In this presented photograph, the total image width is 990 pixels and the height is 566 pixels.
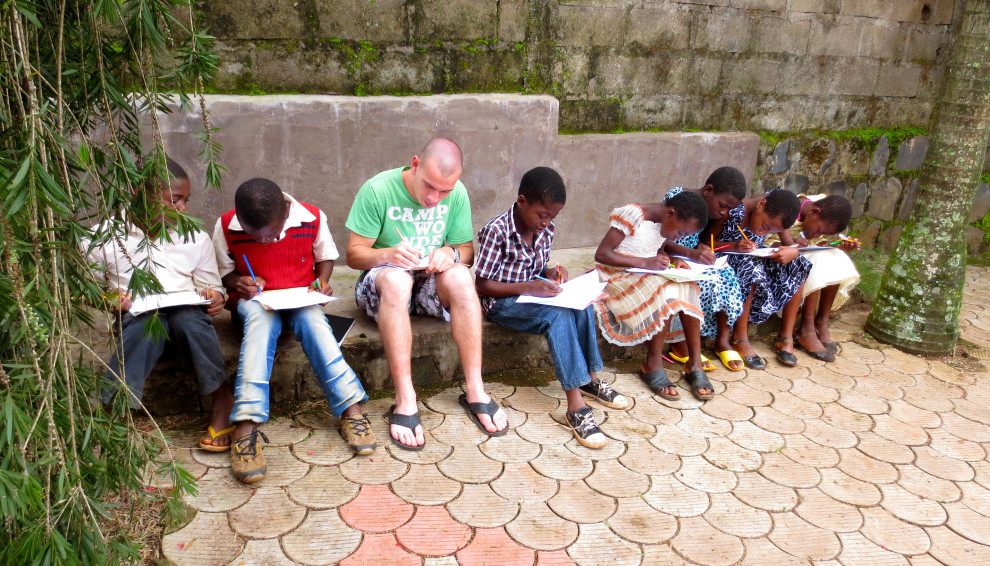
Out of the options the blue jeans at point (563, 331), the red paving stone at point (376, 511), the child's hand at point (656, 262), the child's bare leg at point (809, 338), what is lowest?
the red paving stone at point (376, 511)

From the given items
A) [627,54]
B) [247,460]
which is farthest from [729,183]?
[247,460]

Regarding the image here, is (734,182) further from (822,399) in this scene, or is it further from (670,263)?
(822,399)

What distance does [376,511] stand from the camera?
2.35 m

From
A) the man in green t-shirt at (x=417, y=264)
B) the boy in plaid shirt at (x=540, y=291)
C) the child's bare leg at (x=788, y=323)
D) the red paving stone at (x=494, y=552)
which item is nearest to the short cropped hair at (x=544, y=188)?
the boy in plaid shirt at (x=540, y=291)

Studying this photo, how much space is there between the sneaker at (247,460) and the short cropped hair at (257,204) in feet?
2.75

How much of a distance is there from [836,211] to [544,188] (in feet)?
6.43

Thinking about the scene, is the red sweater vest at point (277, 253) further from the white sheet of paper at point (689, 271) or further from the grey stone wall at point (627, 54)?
the white sheet of paper at point (689, 271)

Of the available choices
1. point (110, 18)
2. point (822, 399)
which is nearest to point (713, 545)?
point (822, 399)

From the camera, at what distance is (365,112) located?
3725mm

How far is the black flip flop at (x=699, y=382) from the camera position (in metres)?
3.31

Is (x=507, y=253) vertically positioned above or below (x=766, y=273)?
above

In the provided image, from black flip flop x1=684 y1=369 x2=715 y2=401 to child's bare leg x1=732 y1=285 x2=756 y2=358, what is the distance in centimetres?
48

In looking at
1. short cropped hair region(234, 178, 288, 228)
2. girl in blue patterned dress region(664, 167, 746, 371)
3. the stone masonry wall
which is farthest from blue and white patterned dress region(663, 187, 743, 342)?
short cropped hair region(234, 178, 288, 228)

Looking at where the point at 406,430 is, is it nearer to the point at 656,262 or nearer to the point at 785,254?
the point at 656,262
